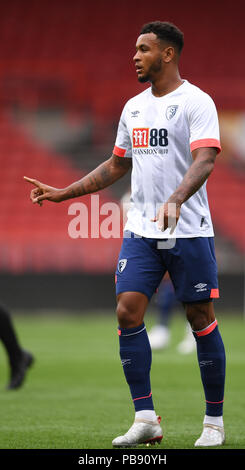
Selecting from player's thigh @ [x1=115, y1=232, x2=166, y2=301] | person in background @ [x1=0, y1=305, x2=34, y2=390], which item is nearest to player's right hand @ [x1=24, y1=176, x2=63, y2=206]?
player's thigh @ [x1=115, y1=232, x2=166, y2=301]

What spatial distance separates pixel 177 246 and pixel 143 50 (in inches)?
41.2

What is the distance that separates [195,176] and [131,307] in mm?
764

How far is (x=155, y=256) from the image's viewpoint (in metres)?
4.70

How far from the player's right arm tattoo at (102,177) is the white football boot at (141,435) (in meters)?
1.29

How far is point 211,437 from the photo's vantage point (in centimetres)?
463

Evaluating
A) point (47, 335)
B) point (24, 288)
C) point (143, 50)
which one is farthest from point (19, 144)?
point (143, 50)

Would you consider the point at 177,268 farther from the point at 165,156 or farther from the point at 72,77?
the point at 72,77

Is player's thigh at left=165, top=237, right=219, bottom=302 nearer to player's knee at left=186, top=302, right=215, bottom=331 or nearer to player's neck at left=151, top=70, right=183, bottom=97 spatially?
player's knee at left=186, top=302, right=215, bottom=331

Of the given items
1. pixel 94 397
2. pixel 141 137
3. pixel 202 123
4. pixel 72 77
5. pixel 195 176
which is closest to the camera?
pixel 195 176

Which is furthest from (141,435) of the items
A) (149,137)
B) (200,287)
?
(149,137)

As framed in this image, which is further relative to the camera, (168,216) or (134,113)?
(134,113)

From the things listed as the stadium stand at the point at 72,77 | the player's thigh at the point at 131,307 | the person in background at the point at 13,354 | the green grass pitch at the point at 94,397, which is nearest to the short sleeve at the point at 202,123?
the player's thigh at the point at 131,307
